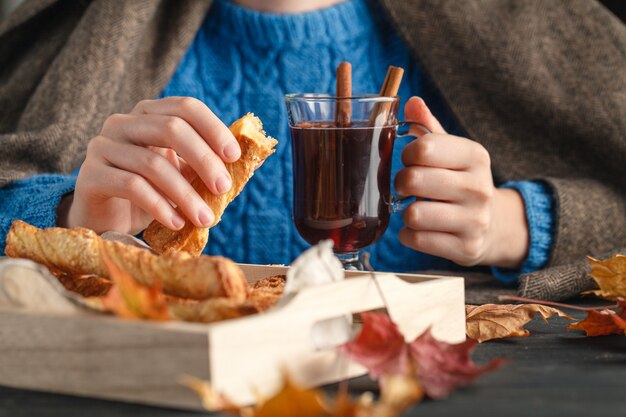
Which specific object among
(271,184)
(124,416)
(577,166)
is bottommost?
(271,184)

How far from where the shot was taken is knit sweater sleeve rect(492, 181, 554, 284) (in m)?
1.54

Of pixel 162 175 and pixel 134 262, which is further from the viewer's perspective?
pixel 162 175

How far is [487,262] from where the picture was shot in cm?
154

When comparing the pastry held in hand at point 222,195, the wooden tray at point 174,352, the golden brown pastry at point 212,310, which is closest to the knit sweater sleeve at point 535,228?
the pastry held in hand at point 222,195

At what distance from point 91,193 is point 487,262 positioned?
0.73 m

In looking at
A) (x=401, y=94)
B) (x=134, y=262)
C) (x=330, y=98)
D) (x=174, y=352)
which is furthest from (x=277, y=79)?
(x=174, y=352)

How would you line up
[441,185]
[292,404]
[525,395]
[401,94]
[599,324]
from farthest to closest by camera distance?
[401,94] → [441,185] → [599,324] → [525,395] → [292,404]

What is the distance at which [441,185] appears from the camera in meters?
1.30

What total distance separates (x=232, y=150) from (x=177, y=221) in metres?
0.12

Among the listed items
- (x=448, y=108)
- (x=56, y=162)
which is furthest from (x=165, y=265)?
(x=448, y=108)

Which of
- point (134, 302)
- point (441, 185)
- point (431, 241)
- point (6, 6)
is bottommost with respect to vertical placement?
point (6, 6)

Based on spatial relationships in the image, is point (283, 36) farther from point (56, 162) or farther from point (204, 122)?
point (204, 122)

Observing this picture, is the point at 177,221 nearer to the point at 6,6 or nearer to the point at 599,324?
the point at 599,324

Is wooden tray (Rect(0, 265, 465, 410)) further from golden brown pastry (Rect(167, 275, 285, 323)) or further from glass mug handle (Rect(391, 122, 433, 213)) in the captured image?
glass mug handle (Rect(391, 122, 433, 213))
